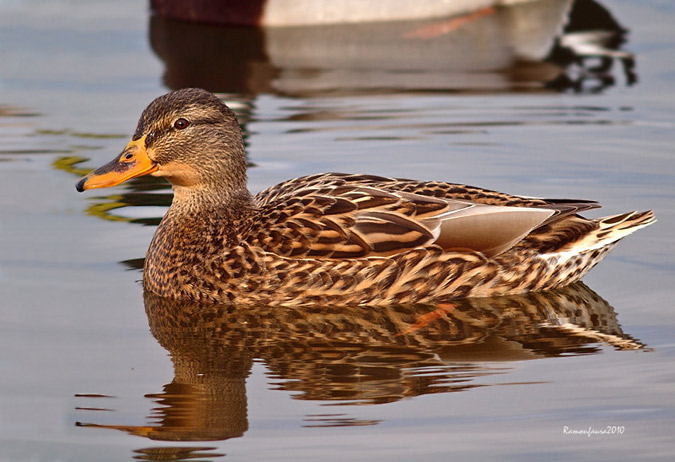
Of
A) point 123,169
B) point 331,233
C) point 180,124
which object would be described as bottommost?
point 331,233

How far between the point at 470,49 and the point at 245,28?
2.54 m

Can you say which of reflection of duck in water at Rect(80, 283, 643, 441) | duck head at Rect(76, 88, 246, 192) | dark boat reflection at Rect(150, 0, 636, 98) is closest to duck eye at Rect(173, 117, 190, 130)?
duck head at Rect(76, 88, 246, 192)

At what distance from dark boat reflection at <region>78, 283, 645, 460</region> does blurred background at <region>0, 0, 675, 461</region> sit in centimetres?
2

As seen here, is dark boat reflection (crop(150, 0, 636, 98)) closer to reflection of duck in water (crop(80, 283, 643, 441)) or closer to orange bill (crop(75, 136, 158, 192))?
orange bill (crop(75, 136, 158, 192))

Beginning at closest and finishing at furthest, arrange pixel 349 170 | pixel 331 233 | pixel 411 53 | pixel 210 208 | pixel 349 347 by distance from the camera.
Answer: pixel 349 347 → pixel 331 233 → pixel 210 208 → pixel 349 170 → pixel 411 53

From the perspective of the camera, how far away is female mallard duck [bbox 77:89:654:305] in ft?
24.7

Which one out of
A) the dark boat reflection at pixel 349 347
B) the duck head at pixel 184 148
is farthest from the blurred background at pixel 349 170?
the duck head at pixel 184 148

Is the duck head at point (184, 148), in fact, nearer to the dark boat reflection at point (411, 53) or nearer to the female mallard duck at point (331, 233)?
the female mallard duck at point (331, 233)

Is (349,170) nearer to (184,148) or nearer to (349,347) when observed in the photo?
(184,148)

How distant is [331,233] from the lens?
7.52 metres

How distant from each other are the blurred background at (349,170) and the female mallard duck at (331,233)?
0.52ft

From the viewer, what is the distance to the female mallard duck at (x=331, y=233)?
24.7ft

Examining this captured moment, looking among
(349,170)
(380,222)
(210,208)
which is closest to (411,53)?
(349,170)

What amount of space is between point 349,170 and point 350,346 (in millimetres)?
3037
